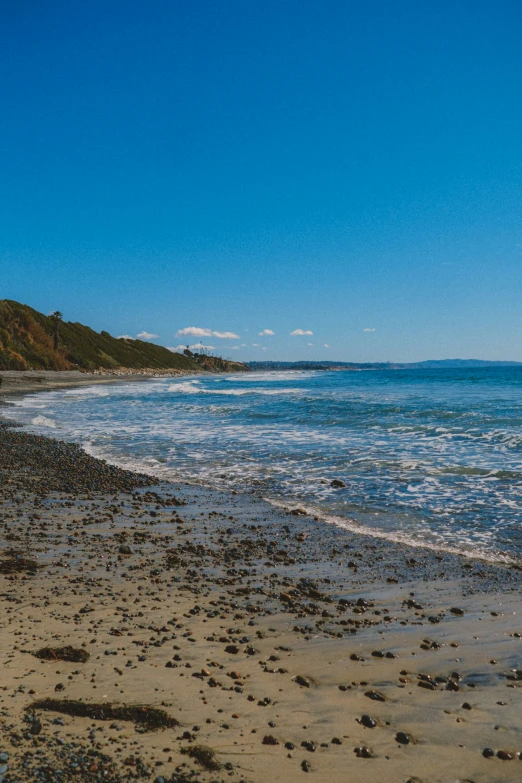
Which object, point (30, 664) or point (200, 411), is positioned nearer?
point (30, 664)

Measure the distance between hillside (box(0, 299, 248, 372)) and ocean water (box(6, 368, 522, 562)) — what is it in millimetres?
52092

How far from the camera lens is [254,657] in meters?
4.27

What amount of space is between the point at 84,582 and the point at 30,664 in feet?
6.31

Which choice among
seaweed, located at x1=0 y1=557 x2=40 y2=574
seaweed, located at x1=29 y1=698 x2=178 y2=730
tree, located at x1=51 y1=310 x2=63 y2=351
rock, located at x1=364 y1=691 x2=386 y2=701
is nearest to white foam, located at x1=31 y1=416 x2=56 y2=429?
seaweed, located at x1=0 y1=557 x2=40 y2=574

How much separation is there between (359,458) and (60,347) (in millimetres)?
91007

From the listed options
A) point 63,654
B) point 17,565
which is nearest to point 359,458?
point 17,565

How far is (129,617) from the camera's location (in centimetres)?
492

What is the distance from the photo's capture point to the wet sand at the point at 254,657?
3047 mm

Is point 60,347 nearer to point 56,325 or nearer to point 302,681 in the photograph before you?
point 56,325

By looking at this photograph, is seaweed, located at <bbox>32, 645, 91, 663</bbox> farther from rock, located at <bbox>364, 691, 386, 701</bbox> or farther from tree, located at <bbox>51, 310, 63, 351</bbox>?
tree, located at <bbox>51, 310, 63, 351</bbox>

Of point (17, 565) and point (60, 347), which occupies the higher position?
point (60, 347)

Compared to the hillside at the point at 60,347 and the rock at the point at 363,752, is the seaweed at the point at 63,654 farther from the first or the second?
the hillside at the point at 60,347

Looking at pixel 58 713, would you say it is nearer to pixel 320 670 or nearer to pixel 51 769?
pixel 51 769

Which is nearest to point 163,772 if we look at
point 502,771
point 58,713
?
point 58,713
